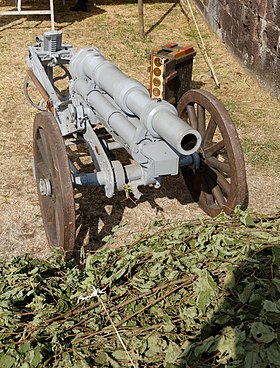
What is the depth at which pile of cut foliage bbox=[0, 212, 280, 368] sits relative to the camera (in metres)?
2.63

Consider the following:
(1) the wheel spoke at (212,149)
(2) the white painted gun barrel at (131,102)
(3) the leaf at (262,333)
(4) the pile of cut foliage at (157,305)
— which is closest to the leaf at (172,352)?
(4) the pile of cut foliage at (157,305)

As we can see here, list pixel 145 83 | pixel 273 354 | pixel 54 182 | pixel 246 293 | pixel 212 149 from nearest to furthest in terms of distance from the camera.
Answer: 1. pixel 273 354
2. pixel 246 293
3. pixel 54 182
4. pixel 212 149
5. pixel 145 83

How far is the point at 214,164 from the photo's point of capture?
4.42 meters

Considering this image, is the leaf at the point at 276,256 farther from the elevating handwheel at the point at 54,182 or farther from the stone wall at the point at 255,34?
the stone wall at the point at 255,34

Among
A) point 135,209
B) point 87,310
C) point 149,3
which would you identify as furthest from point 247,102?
point 149,3

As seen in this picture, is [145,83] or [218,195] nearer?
[218,195]

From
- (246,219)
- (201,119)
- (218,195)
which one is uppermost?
(201,119)

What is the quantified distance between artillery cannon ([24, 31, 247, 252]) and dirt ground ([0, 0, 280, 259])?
368mm

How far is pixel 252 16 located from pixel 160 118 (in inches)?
204

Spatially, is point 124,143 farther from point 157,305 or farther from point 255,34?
point 255,34

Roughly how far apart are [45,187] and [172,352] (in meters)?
1.80

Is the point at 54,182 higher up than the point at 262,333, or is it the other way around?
the point at 262,333

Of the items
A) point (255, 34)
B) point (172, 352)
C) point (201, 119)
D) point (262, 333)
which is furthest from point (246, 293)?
point (255, 34)

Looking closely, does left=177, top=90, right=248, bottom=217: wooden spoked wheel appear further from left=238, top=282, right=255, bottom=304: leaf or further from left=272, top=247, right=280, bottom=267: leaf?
left=238, top=282, right=255, bottom=304: leaf
